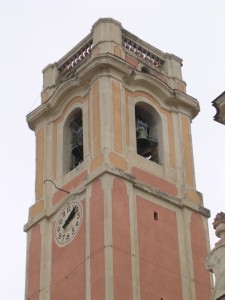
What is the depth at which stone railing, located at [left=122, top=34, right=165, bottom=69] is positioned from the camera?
3005cm

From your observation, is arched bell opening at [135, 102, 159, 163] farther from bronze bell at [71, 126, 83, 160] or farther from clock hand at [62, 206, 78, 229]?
clock hand at [62, 206, 78, 229]

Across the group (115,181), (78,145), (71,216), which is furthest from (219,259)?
(78,145)

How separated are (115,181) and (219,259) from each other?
32.3ft

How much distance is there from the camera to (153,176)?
27.0 metres

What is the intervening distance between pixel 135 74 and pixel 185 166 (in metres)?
3.16

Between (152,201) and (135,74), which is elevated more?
(135,74)

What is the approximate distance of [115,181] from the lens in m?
25.7

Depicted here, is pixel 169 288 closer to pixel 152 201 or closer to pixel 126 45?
pixel 152 201

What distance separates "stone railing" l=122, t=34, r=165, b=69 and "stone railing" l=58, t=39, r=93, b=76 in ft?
3.71

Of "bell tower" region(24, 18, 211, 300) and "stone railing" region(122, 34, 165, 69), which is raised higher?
"stone railing" region(122, 34, 165, 69)

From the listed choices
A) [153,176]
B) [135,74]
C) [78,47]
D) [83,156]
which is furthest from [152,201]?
[78,47]

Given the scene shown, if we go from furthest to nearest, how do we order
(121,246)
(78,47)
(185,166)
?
(78,47) < (185,166) < (121,246)

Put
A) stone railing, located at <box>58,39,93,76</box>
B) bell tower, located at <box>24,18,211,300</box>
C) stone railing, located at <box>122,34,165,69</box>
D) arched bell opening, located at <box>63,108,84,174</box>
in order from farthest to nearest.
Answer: stone railing, located at <box>58,39,93,76</box>, stone railing, located at <box>122,34,165,69</box>, arched bell opening, located at <box>63,108,84,174</box>, bell tower, located at <box>24,18,211,300</box>

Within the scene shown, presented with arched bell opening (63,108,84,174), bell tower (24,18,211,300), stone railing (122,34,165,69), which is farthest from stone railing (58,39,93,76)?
arched bell opening (63,108,84,174)
